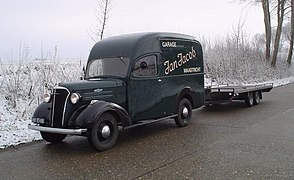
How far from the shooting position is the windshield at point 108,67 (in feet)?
22.5

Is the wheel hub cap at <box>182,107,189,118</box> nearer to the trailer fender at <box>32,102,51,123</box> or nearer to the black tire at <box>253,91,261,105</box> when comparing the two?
the trailer fender at <box>32,102,51,123</box>

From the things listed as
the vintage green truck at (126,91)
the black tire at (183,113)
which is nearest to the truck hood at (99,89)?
the vintage green truck at (126,91)

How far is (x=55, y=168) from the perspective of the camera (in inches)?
194

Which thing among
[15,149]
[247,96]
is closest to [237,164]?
[15,149]

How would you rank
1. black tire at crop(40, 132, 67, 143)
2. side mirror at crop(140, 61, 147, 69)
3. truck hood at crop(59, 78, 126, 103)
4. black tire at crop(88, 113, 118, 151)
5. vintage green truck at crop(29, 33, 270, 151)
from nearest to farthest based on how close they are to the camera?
black tire at crop(88, 113, 118, 151) < vintage green truck at crop(29, 33, 270, 151) < truck hood at crop(59, 78, 126, 103) < black tire at crop(40, 132, 67, 143) < side mirror at crop(140, 61, 147, 69)

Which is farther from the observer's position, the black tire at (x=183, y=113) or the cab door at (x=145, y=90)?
the black tire at (x=183, y=113)

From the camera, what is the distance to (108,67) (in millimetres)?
7082

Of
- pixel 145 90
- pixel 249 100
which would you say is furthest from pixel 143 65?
pixel 249 100

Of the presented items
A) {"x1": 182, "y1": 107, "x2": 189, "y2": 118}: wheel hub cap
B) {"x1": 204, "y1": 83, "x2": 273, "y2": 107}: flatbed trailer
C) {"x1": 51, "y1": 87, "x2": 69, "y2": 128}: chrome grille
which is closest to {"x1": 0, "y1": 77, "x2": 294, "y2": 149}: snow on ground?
{"x1": 51, "y1": 87, "x2": 69, "y2": 128}: chrome grille

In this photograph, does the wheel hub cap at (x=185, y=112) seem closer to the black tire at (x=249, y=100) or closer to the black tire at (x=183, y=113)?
the black tire at (x=183, y=113)

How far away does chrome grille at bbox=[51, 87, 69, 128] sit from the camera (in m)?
5.91

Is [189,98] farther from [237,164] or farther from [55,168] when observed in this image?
[55,168]

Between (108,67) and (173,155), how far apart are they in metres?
2.74

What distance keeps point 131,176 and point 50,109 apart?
2.55 metres
